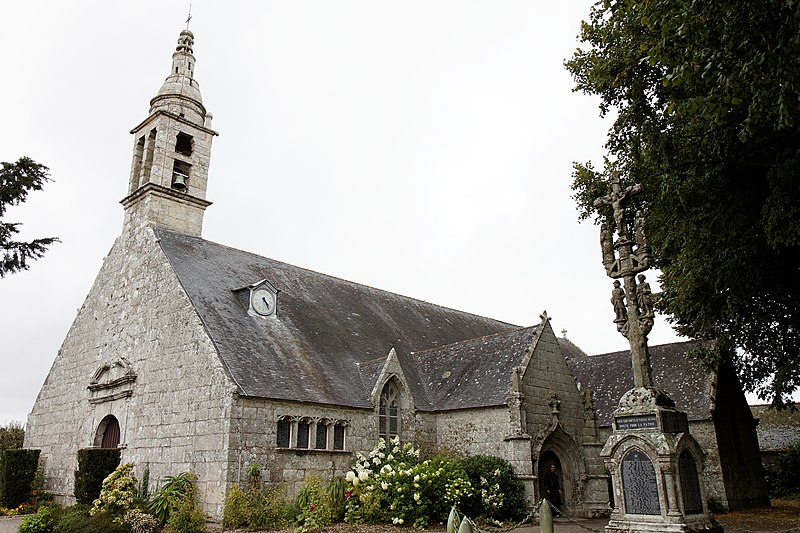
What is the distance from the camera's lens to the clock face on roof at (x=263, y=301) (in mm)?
18312

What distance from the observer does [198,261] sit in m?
19.2

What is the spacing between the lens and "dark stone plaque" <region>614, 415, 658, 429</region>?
1072 centimetres

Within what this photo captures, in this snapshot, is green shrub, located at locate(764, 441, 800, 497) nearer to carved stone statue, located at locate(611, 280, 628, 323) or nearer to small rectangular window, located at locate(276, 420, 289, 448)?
carved stone statue, located at locate(611, 280, 628, 323)

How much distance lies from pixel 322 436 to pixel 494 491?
16.0 feet

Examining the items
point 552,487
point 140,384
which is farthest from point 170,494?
point 552,487

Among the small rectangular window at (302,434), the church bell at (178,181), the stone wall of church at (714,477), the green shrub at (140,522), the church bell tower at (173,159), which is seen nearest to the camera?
the green shrub at (140,522)

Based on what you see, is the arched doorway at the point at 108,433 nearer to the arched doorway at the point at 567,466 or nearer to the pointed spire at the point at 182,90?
the pointed spire at the point at 182,90

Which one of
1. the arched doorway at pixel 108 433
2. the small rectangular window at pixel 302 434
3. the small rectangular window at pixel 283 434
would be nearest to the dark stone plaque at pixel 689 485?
the small rectangular window at pixel 302 434

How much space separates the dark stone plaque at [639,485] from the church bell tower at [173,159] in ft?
53.7

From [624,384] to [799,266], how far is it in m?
11.5

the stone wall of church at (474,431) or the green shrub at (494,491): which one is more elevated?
the stone wall of church at (474,431)

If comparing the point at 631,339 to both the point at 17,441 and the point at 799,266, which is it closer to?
the point at 799,266

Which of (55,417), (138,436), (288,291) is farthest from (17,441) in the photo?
(288,291)

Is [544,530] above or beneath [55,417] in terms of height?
beneath
